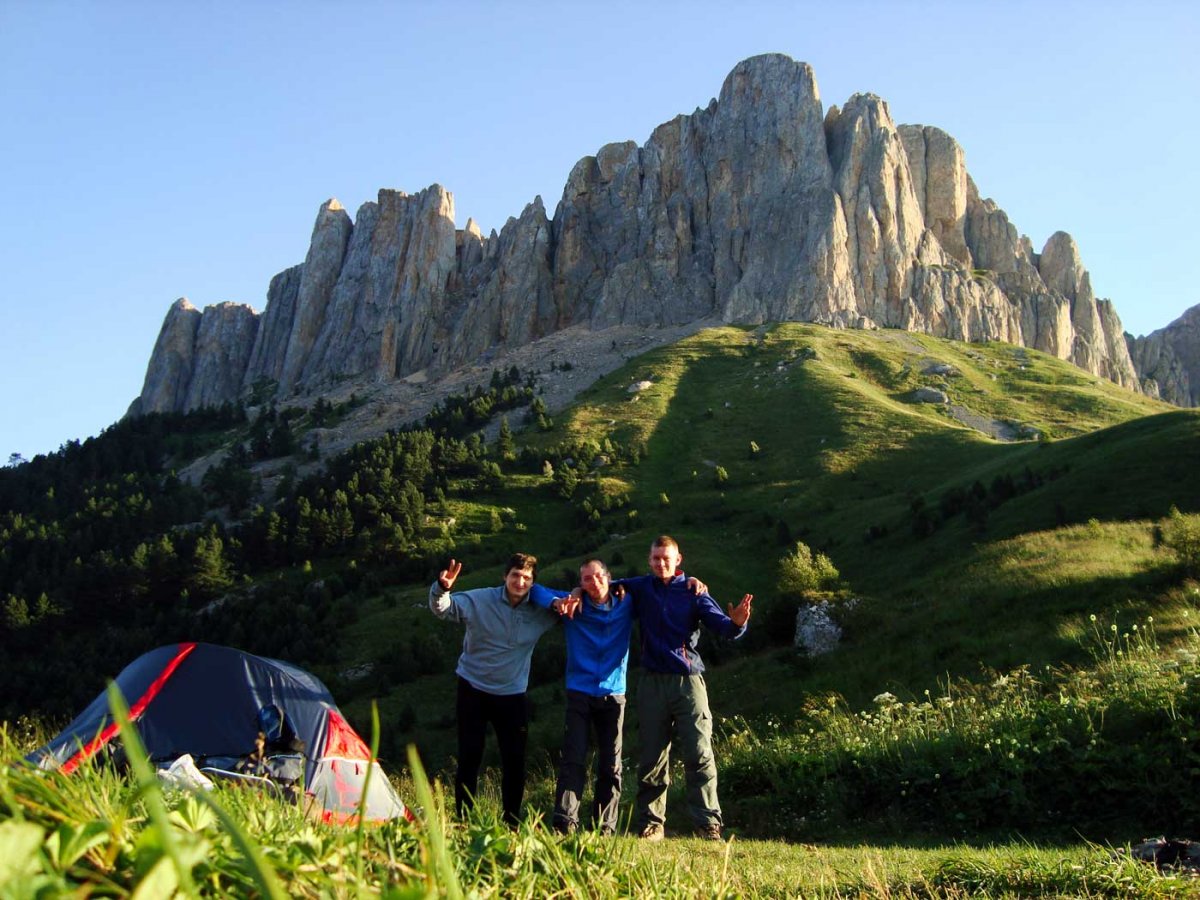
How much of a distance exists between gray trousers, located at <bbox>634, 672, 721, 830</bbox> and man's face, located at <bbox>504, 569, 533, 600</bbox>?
1581 millimetres

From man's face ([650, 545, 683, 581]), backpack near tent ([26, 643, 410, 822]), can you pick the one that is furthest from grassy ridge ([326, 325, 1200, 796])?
backpack near tent ([26, 643, 410, 822])

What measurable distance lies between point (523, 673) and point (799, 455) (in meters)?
59.0

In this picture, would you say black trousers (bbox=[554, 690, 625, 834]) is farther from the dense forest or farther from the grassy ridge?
the dense forest

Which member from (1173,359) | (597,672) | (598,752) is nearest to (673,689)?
(597,672)

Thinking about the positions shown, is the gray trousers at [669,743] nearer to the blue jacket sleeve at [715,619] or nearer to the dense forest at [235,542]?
the blue jacket sleeve at [715,619]

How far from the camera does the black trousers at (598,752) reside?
336 inches

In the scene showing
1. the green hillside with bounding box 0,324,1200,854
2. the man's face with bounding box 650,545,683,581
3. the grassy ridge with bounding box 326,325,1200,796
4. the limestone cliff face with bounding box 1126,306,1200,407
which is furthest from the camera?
the limestone cliff face with bounding box 1126,306,1200,407

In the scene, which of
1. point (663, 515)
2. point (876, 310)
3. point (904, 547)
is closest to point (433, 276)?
point (876, 310)

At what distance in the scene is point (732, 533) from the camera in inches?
2121

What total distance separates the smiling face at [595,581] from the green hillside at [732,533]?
12.3 ft

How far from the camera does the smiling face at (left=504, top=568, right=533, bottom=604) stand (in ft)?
30.7

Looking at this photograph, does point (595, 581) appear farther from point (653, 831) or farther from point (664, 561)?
point (653, 831)

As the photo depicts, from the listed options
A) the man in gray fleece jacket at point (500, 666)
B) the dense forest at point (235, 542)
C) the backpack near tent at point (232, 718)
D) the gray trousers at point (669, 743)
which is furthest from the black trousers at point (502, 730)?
the dense forest at point (235, 542)

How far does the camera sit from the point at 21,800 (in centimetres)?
189
